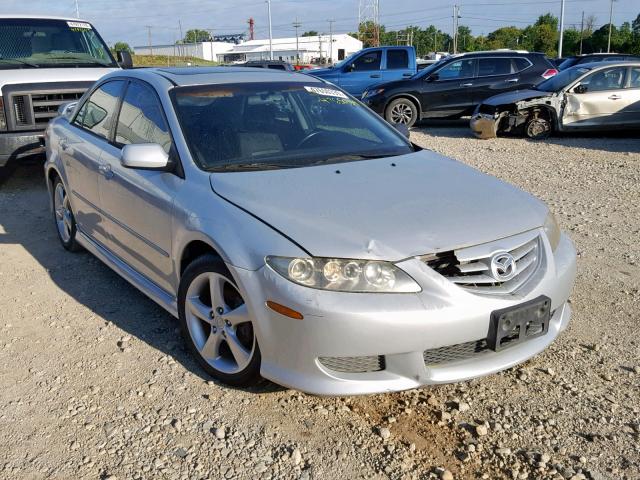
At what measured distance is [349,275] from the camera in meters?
2.83

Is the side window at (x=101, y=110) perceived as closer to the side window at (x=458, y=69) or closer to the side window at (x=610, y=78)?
the side window at (x=610, y=78)

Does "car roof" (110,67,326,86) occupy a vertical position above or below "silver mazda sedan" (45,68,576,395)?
above

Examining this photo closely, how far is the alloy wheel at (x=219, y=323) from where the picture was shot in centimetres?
318

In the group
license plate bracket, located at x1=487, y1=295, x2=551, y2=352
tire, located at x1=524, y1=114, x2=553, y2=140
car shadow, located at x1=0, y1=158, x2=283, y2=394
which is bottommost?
car shadow, located at x1=0, y1=158, x2=283, y2=394

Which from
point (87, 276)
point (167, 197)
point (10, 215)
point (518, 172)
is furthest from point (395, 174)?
point (518, 172)

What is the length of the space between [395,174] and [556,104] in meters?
9.31

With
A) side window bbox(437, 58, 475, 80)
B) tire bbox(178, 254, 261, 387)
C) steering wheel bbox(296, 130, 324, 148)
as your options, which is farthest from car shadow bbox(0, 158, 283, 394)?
side window bbox(437, 58, 475, 80)

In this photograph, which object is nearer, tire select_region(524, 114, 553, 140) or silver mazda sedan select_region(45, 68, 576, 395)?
silver mazda sedan select_region(45, 68, 576, 395)

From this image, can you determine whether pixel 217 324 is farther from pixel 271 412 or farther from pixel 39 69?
pixel 39 69

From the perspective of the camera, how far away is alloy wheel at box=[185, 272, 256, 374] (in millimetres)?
3176

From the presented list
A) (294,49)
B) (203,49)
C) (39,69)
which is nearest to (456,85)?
(39,69)

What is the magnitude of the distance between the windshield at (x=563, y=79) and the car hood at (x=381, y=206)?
9230 mm

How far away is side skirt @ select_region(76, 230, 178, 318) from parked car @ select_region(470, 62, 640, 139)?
8.93 metres

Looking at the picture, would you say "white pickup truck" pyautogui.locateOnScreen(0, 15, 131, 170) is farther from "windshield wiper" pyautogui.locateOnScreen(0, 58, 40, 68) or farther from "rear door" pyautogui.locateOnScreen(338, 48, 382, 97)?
"rear door" pyautogui.locateOnScreen(338, 48, 382, 97)
